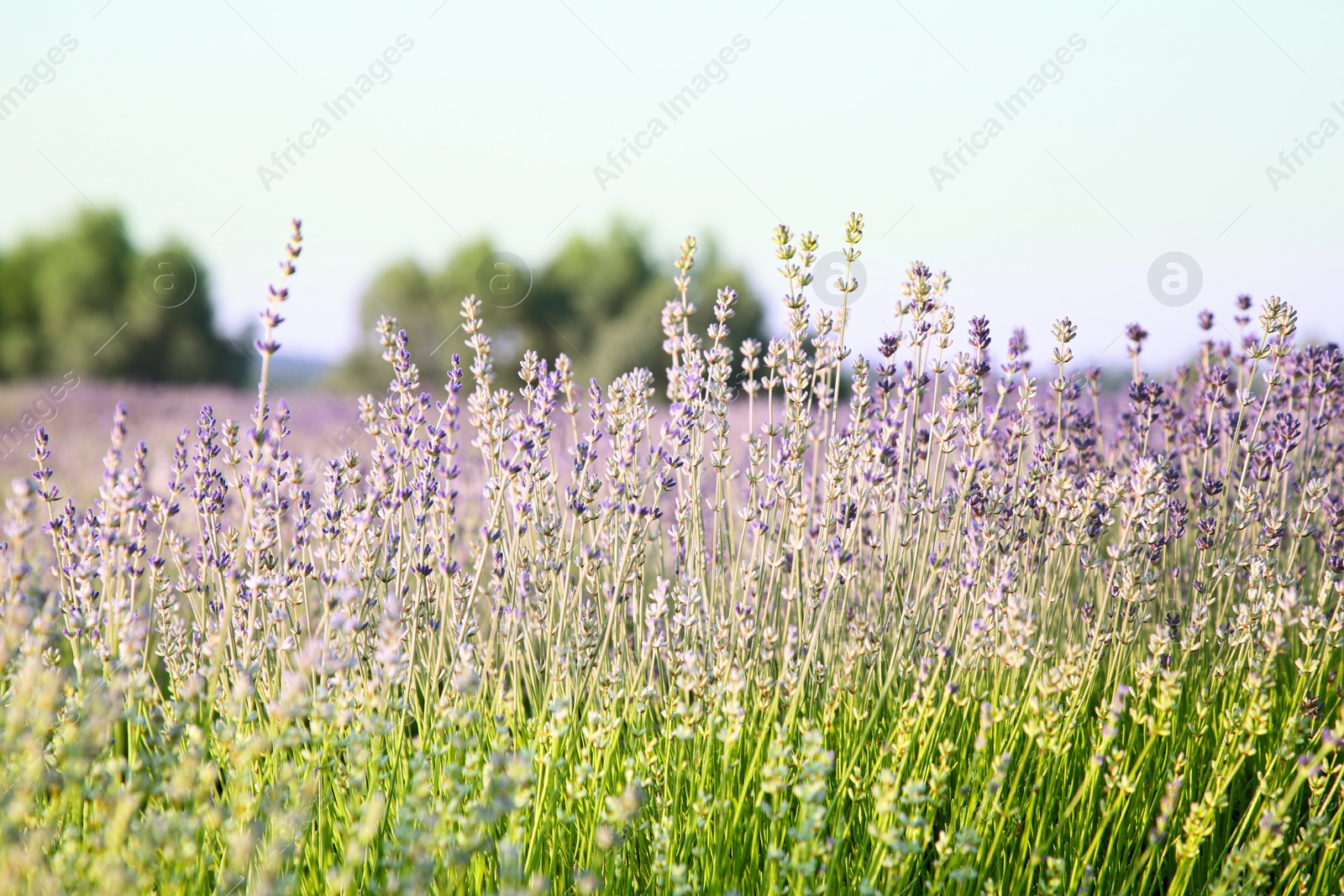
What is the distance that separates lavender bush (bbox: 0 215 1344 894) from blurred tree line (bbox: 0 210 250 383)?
23.3 meters

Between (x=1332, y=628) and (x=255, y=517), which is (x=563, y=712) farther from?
(x=1332, y=628)

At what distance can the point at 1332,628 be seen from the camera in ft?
7.64

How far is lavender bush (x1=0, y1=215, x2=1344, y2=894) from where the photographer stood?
5.59 feet

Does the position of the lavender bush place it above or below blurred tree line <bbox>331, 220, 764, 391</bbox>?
below

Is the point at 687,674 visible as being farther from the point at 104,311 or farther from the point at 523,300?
the point at 104,311

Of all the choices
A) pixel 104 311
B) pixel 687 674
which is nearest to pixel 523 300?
pixel 104 311

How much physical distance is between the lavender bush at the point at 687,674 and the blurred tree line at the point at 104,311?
23322 millimetres

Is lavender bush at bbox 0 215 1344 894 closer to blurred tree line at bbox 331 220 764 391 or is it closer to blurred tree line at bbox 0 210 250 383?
blurred tree line at bbox 331 220 764 391

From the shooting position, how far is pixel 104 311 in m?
24.1

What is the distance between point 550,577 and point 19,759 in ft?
4.13

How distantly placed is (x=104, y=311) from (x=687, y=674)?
26.6 meters

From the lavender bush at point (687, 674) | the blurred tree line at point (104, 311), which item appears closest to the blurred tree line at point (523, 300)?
the blurred tree line at point (104, 311)

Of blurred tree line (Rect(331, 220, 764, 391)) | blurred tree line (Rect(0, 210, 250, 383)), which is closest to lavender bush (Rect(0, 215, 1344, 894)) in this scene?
blurred tree line (Rect(331, 220, 764, 391))

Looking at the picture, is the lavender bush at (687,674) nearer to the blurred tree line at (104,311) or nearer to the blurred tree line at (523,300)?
the blurred tree line at (523,300)
